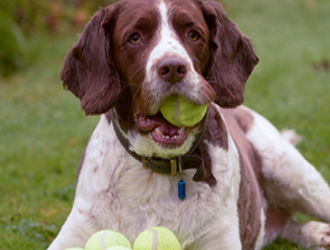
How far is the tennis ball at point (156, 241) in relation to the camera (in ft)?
8.93

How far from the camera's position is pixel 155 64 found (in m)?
2.73

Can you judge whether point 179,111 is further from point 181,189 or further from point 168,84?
point 181,189

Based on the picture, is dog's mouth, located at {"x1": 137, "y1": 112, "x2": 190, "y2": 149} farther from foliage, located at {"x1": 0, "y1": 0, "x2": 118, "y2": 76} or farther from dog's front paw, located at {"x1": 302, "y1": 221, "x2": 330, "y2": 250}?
foliage, located at {"x1": 0, "y1": 0, "x2": 118, "y2": 76}

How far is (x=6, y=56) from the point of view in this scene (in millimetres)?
11359

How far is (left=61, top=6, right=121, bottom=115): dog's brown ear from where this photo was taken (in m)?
3.07

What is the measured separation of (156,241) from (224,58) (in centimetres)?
113

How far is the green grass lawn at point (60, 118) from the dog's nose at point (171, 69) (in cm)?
99

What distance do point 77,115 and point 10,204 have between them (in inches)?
123

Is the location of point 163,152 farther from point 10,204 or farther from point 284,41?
point 284,41

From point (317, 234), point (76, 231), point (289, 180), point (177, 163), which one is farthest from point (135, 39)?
point (317, 234)

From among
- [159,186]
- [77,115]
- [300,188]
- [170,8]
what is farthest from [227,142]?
[77,115]

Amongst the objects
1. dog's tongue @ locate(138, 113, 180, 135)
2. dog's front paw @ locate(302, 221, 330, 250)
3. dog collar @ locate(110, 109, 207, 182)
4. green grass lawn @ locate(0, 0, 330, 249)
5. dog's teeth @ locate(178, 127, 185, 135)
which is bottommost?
green grass lawn @ locate(0, 0, 330, 249)

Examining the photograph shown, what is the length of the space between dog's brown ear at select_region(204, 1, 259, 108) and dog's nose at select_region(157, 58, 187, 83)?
508 mm

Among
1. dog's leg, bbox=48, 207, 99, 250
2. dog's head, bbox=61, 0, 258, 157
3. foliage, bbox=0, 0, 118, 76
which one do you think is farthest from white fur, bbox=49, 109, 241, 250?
foliage, bbox=0, 0, 118, 76
